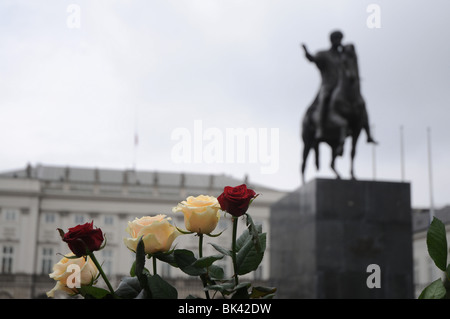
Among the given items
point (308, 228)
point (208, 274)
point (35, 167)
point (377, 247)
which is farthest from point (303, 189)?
point (35, 167)

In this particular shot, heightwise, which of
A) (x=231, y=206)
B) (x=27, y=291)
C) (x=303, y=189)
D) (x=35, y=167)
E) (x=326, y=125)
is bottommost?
(x=27, y=291)

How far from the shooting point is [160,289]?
84cm

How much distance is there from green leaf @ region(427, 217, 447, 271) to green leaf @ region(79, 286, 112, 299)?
1.42 ft

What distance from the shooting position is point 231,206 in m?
0.88

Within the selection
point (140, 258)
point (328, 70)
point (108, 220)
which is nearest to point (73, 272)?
point (140, 258)

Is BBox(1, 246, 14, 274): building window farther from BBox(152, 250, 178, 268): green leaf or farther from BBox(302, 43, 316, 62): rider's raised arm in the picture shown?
BBox(152, 250, 178, 268): green leaf

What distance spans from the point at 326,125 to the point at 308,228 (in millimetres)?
1105

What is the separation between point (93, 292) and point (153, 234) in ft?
0.37

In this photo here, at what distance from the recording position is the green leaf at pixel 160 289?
2.75 feet

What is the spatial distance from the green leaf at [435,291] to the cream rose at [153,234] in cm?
34

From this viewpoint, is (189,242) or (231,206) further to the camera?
(189,242)
